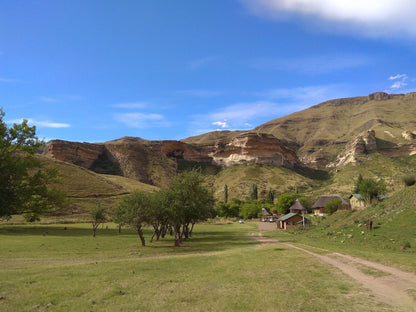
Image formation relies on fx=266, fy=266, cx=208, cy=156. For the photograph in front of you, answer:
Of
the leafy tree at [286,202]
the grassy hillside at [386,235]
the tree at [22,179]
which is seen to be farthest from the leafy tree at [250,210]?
the tree at [22,179]

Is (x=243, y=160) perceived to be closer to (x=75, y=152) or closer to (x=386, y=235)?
Answer: (x=75, y=152)

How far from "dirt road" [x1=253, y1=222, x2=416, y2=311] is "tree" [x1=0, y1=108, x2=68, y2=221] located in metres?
9.69

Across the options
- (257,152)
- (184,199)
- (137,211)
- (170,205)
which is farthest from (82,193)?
(257,152)

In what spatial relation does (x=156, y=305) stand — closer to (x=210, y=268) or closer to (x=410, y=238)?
(x=210, y=268)

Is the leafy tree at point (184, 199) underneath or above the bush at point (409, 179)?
underneath

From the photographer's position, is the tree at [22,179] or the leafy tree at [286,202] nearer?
the tree at [22,179]

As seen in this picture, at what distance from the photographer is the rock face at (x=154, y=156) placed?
14125 centimetres

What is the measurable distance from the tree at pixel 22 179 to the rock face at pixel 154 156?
129514 millimetres

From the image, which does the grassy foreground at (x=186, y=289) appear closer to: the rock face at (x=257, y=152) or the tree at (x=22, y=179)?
the tree at (x=22, y=179)

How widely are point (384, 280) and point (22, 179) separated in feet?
41.2

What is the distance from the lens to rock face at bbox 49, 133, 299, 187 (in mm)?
141250

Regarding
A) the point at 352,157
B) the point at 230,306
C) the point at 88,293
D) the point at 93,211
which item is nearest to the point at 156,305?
the point at 230,306

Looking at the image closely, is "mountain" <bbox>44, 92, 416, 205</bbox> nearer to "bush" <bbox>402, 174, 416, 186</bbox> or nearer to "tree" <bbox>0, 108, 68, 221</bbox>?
"bush" <bbox>402, 174, 416, 186</bbox>

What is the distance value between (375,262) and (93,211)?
36.4 metres
